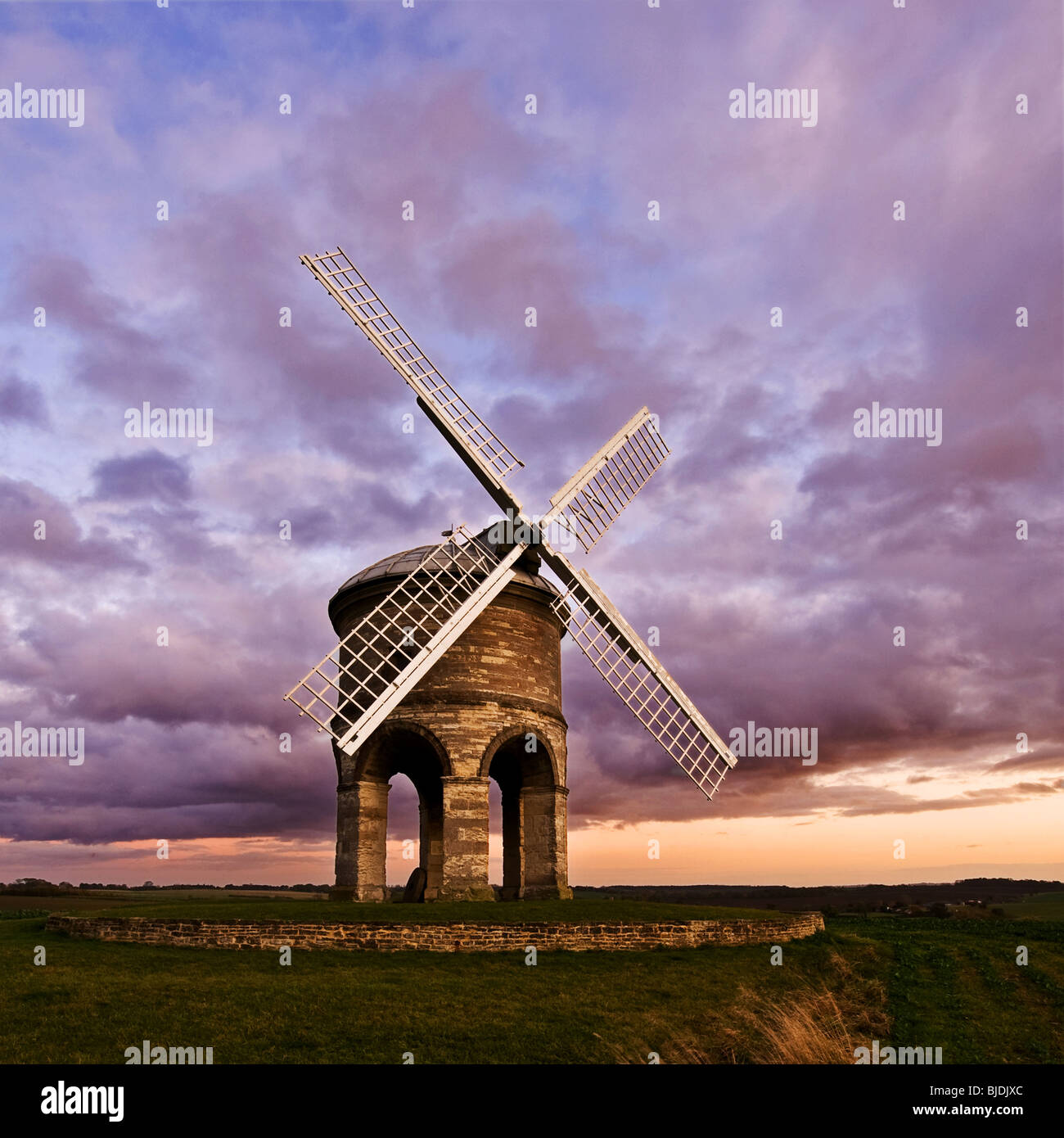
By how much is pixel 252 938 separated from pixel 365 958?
2.62 metres

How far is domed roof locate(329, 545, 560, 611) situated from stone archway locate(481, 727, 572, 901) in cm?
411

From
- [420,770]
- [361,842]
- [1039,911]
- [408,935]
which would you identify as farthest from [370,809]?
[1039,911]

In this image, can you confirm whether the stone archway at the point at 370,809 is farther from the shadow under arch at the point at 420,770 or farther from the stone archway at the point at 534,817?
the stone archway at the point at 534,817

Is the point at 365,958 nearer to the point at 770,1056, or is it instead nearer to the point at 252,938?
the point at 252,938

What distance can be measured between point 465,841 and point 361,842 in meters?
3.01

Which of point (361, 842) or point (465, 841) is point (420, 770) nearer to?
point (361, 842)

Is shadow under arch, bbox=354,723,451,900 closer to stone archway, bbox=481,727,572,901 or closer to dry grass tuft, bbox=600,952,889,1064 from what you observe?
stone archway, bbox=481,727,572,901

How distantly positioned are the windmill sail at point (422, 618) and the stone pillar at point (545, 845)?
217 inches

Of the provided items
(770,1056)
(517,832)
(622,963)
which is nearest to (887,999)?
(622,963)

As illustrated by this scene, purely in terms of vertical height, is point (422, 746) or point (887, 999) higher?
point (422, 746)

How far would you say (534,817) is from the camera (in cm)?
2598

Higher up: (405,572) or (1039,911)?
(405,572)
